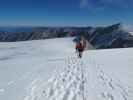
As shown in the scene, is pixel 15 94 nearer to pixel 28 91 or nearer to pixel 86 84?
pixel 28 91

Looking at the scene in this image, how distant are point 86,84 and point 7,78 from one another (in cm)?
359

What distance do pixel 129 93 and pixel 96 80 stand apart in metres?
1.93

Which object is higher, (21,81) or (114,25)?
(114,25)

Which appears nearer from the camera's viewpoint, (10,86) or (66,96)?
(66,96)

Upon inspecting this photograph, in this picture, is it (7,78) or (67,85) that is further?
(7,78)

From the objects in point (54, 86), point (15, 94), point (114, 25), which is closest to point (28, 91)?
point (15, 94)

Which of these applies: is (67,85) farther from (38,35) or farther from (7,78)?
(38,35)

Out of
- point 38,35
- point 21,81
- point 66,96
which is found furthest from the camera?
point 38,35

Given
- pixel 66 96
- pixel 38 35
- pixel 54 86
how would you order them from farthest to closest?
pixel 38 35 → pixel 54 86 → pixel 66 96

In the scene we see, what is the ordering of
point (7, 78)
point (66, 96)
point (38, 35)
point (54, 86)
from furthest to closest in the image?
1. point (38, 35)
2. point (7, 78)
3. point (54, 86)
4. point (66, 96)

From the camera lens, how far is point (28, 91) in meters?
6.60

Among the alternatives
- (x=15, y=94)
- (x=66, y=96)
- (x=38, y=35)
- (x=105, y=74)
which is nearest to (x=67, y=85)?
(x=66, y=96)

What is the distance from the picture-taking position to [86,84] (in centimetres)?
749

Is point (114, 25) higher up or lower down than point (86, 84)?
higher up
